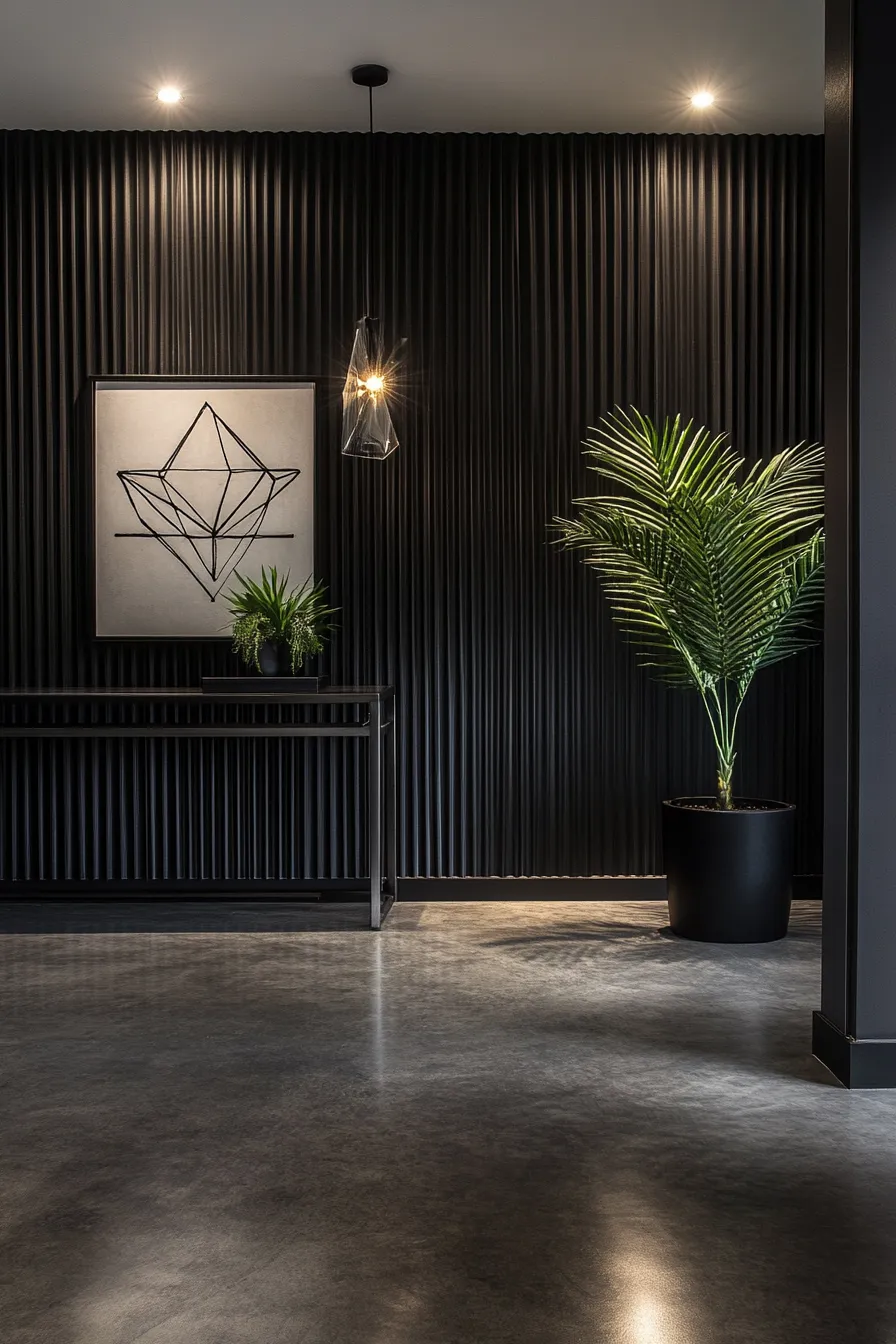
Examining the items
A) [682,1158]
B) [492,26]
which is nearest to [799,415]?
[492,26]

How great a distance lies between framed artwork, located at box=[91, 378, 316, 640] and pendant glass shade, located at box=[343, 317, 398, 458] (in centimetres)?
47

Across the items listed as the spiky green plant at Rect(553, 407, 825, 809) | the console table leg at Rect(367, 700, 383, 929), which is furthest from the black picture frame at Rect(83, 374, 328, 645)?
the spiky green plant at Rect(553, 407, 825, 809)

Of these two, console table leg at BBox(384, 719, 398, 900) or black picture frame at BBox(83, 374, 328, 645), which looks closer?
console table leg at BBox(384, 719, 398, 900)

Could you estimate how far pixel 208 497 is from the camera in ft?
16.2

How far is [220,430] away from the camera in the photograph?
194 inches

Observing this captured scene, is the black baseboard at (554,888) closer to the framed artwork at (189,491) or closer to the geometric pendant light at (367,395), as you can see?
the framed artwork at (189,491)

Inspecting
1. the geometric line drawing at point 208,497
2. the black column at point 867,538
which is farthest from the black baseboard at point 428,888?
the black column at point 867,538

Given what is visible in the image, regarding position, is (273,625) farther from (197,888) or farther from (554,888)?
(554,888)

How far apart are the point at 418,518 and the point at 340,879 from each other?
1502 mm

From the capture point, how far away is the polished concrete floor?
6.05 feet

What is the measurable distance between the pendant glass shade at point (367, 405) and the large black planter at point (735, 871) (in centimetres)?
173

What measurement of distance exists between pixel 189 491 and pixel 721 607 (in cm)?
217

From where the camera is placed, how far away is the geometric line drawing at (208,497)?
4926mm

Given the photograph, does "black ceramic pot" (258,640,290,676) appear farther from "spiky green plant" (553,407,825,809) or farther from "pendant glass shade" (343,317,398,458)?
"spiky green plant" (553,407,825,809)
